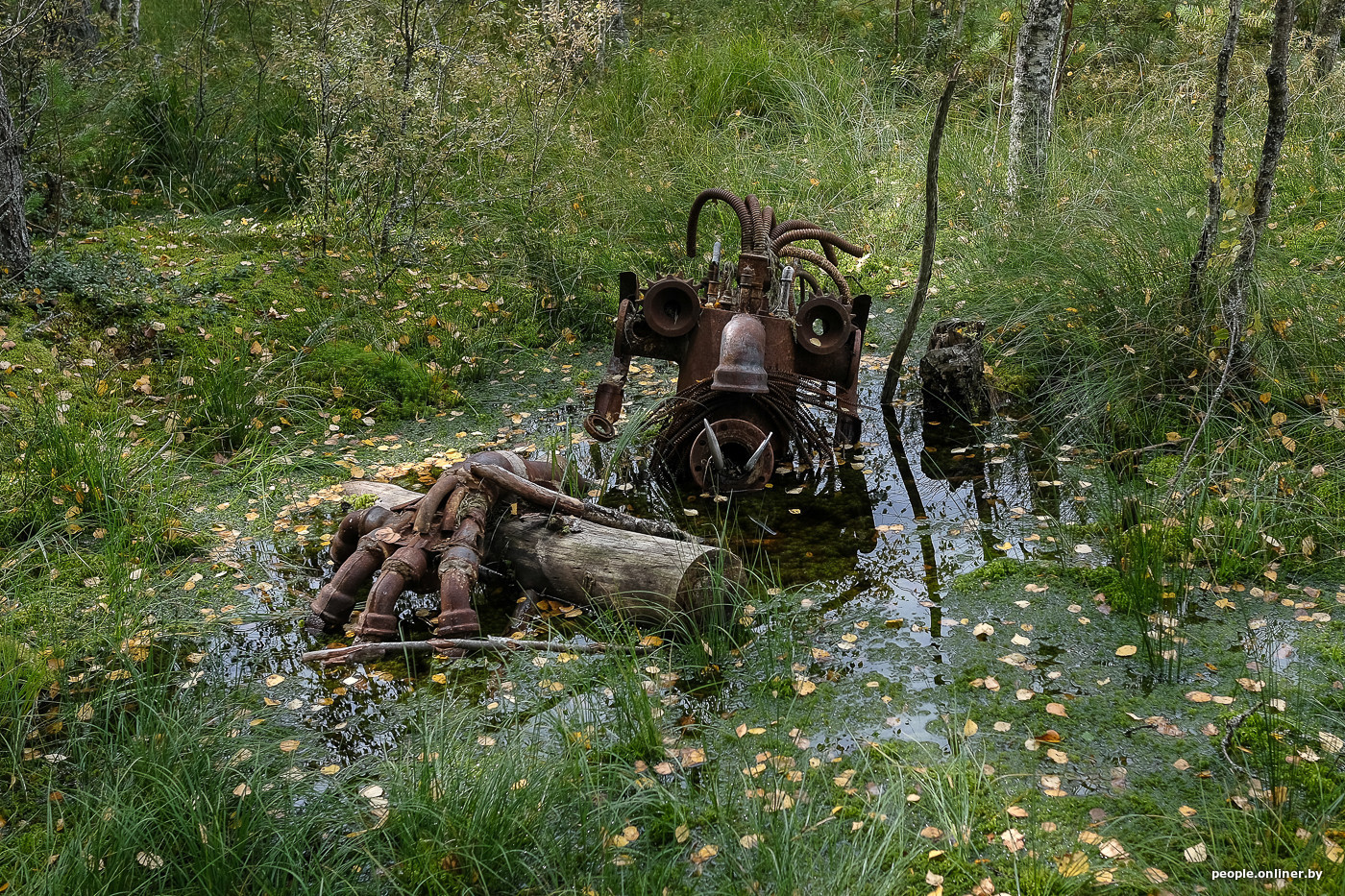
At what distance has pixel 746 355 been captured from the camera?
4.68m

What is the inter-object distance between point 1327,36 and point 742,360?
9.23 m

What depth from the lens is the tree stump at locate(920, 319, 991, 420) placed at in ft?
19.0

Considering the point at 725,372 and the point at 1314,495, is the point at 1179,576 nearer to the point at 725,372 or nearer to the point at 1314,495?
the point at 1314,495

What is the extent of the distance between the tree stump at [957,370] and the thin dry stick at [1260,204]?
1.25 meters

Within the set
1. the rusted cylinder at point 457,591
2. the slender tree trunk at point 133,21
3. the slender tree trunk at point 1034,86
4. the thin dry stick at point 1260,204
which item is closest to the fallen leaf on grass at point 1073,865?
the rusted cylinder at point 457,591

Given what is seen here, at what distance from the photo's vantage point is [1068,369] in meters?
5.53

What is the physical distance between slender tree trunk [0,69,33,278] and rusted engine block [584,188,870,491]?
3890 mm

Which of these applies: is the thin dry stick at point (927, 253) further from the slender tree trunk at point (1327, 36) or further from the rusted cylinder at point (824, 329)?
the slender tree trunk at point (1327, 36)

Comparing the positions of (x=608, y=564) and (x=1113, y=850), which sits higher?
(x=608, y=564)

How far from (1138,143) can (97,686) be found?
7.89 m

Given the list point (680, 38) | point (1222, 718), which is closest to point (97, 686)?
point (1222, 718)

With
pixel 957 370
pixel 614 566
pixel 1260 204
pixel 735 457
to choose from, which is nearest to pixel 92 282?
pixel 735 457

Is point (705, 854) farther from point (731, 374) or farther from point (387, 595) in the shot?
point (731, 374)

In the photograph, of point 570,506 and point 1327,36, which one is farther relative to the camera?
point 1327,36
